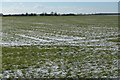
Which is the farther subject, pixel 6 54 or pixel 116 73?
pixel 6 54

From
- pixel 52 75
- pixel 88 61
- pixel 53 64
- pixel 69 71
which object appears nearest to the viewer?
pixel 52 75

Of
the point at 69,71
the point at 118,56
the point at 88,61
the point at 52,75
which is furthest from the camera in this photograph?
the point at 118,56

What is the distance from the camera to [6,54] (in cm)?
2147

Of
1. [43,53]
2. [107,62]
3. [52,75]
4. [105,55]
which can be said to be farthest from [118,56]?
[52,75]

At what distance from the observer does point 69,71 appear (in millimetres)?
15797

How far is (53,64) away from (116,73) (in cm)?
424

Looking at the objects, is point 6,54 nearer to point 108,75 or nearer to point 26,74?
point 26,74

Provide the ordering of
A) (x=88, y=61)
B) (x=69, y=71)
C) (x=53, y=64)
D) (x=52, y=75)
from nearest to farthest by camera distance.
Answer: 1. (x=52, y=75)
2. (x=69, y=71)
3. (x=53, y=64)
4. (x=88, y=61)

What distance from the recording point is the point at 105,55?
21.8m

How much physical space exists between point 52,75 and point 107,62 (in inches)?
206

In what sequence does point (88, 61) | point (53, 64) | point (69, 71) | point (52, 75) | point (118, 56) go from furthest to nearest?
point (118, 56), point (88, 61), point (53, 64), point (69, 71), point (52, 75)

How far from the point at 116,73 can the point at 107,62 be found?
11.2ft

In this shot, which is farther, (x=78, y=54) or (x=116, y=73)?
(x=78, y=54)

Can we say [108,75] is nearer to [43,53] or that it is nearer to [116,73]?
[116,73]
